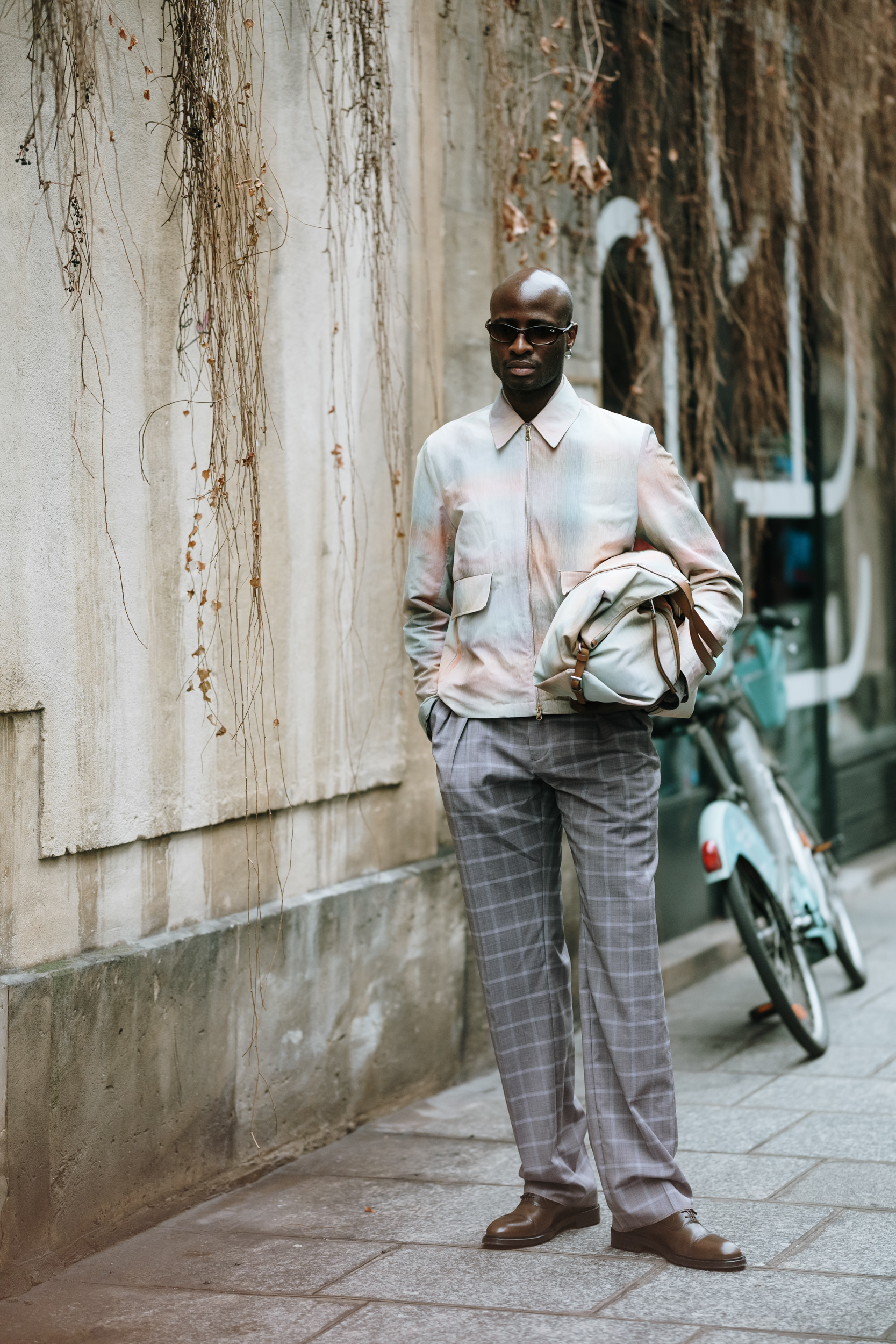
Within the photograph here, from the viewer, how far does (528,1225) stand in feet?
11.6

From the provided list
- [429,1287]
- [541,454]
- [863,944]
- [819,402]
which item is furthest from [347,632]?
[819,402]

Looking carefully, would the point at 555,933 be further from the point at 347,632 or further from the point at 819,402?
the point at 819,402

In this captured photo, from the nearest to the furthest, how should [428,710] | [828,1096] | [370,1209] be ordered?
[428,710] < [370,1209] < [828,1096]

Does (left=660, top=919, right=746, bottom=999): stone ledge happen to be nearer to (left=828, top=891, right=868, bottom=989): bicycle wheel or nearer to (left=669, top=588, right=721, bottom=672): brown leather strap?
(left=828, top=891, right=868, bottom=989): bicycle wheel

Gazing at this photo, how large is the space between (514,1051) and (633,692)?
2.74 ft

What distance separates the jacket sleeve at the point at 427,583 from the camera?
11.9 ft

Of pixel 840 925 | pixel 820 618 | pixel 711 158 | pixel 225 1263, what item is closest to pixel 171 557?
pixel 225 1263

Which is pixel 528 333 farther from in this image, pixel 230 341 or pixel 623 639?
pixel 230 341

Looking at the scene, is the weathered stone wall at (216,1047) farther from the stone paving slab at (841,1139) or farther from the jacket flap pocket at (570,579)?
the jacket flap pocket at (570,579)

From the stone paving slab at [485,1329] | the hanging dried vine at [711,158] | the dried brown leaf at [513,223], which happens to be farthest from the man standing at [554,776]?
the hanging dried vine at [711,158]

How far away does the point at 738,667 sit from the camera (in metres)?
6.18

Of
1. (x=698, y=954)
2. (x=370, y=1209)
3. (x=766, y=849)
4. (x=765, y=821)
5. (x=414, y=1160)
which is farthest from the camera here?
(x=698, y=954)

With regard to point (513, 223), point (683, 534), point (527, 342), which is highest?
point (513, 223)

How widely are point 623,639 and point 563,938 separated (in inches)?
28.7
